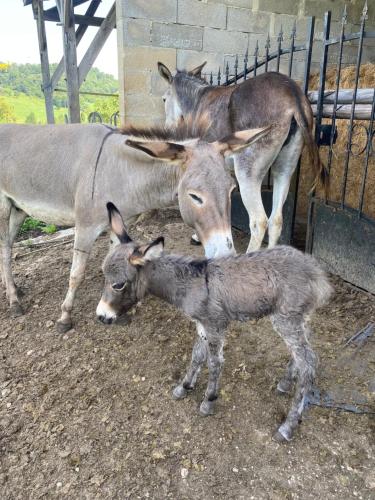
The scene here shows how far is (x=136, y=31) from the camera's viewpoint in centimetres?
579

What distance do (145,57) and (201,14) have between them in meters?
1.22

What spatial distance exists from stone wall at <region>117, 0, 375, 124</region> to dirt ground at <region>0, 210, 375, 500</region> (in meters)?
4.03

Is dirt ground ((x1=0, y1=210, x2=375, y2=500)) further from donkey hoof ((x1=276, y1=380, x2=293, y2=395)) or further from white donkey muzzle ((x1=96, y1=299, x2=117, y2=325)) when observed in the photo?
white donkey muzzle ((x1=96, y1=299, x2=117, y2=325))

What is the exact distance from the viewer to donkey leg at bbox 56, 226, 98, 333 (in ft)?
10.4

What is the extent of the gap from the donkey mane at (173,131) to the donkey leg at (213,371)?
155cm

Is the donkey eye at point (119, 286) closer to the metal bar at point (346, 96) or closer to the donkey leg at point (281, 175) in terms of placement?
the donkey leg at point (281, 175)

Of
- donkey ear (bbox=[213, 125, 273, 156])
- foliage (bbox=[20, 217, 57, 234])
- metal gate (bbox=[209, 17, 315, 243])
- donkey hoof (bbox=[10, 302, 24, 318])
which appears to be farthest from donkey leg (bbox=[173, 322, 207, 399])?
foliage (bbox=[20, 217, 57, 234])

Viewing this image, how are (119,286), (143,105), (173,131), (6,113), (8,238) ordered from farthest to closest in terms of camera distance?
(6,113)
(143,105)
(8,238)
(173,131)
(119,286)

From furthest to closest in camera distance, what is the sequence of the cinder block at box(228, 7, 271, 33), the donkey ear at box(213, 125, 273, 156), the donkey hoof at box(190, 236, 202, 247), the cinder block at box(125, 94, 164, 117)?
1. the cinder block at box(228, 7, 271, 33)
2. the cinder block at box(125, 94, 164, 117)
3. the donkey hoof at box(190, 236, 202, 247)
4. the donkey ear at box(213, 125, 273, 156)

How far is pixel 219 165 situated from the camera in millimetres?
2709

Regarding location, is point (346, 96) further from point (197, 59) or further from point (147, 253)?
point (197, 59)

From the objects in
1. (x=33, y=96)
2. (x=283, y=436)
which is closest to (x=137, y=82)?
(x=283, y=436)

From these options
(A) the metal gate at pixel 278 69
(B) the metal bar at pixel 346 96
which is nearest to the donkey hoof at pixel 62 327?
(A) the metal gate at pixel 278 69

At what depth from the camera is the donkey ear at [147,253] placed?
2.26m
